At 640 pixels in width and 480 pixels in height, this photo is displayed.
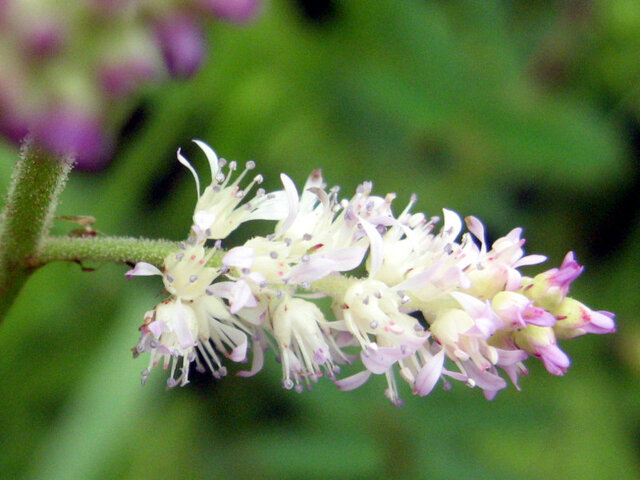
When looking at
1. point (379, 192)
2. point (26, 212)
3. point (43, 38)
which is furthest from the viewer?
point (379, 192)

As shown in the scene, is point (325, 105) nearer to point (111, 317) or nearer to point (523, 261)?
point (111, 317)

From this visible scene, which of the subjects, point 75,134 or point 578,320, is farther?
point 578,320

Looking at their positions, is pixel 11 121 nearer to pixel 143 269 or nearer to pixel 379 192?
pixel 143 269

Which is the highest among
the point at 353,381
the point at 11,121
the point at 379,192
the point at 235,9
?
the point at 235,9

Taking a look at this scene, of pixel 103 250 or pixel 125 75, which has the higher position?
pixel 125 75

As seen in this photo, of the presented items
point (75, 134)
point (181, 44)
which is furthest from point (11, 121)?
point (181, 44)

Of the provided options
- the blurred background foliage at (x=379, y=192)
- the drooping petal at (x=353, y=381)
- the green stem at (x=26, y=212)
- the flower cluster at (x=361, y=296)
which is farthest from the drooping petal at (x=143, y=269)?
the blurred background foliage at (x=379, y=192)
